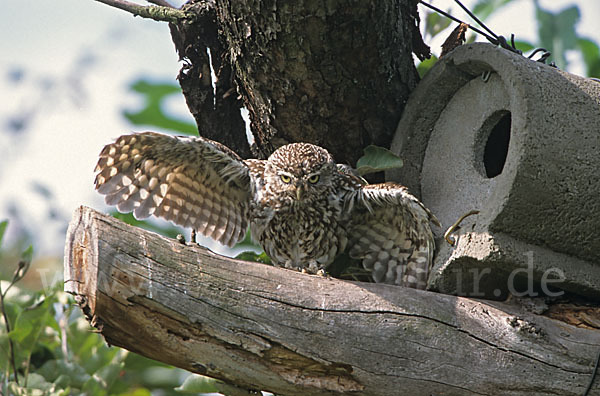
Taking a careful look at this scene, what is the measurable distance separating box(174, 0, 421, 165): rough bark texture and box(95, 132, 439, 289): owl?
7.0 inches

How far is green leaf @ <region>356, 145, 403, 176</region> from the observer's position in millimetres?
3240

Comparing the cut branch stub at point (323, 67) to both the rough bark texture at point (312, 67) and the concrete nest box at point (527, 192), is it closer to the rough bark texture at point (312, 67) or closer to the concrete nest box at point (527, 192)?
the rough bark texture at point (312, 67)

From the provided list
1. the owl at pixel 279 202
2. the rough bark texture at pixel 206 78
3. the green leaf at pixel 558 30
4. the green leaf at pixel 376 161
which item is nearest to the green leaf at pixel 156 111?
the rough bark texture at pixel 206 78

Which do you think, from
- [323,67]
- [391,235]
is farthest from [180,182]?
[391,235]

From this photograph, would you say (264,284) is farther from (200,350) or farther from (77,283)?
(77,283)

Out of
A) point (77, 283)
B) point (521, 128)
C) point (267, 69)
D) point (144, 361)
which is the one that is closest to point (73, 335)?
point (144, 361)

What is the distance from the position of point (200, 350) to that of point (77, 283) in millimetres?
496

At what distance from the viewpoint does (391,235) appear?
10.8 feet

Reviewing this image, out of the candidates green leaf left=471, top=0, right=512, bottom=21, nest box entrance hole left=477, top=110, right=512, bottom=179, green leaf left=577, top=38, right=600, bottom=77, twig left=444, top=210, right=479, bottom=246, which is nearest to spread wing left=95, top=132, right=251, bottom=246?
twig left=444, top=210, right=479, bottom=246

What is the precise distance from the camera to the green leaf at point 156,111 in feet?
15.3

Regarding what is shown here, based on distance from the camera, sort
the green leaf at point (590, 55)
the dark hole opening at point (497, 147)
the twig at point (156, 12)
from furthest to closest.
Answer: the green leaf at point (590, 55), the dark hole opening at point (497, 147), the twig at point (156, 12)

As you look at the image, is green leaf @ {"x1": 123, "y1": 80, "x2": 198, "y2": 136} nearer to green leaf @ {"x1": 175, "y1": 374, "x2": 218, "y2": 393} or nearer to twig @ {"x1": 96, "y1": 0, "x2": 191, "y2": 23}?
twig @ {"x1": 96, "y1": 0, "x2": 191, "y2": 23}

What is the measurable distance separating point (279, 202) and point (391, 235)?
580 mm

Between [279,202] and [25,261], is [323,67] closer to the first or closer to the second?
[279,202]
